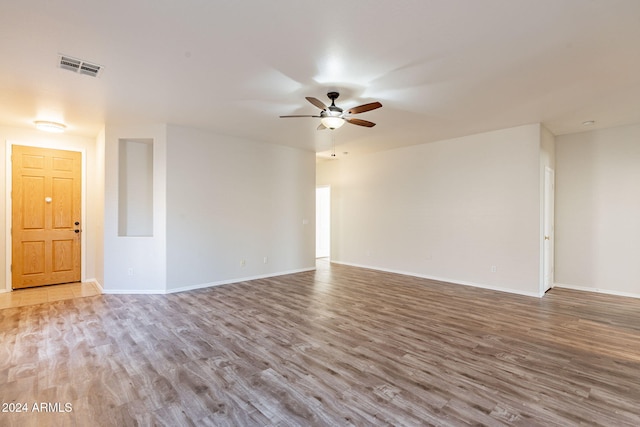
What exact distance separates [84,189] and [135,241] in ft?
6.27

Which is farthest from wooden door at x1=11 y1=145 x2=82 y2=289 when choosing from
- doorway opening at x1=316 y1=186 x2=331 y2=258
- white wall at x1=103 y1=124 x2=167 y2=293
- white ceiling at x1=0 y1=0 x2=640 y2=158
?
doorway opening at x1=316 y1=186 x2=331 y2=258

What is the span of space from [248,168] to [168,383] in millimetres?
4290

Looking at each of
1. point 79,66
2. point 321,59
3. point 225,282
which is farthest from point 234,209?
point 321,59

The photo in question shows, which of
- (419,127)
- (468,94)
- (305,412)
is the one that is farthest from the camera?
(419,127)

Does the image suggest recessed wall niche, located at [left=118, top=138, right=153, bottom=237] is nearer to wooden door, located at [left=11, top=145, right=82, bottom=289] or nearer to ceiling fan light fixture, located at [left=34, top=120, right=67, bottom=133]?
ceiling fan light fixture, located at [left=34, top=120, right=67, bottom=133]

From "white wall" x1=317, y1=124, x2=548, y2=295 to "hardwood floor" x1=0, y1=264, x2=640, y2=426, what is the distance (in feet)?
3.28

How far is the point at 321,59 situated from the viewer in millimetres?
2832

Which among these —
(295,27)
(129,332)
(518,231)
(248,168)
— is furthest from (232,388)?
(518,231)

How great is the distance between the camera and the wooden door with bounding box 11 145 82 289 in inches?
206

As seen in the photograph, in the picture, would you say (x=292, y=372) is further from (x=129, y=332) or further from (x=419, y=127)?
(x=419, y=127)

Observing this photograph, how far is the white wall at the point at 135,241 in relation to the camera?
5.02 meters

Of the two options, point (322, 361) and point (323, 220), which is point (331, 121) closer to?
point (322, 361)

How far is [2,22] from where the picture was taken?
226cm

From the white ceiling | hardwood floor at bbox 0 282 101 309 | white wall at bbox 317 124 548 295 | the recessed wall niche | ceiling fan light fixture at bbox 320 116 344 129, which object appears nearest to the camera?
the white ceiling
